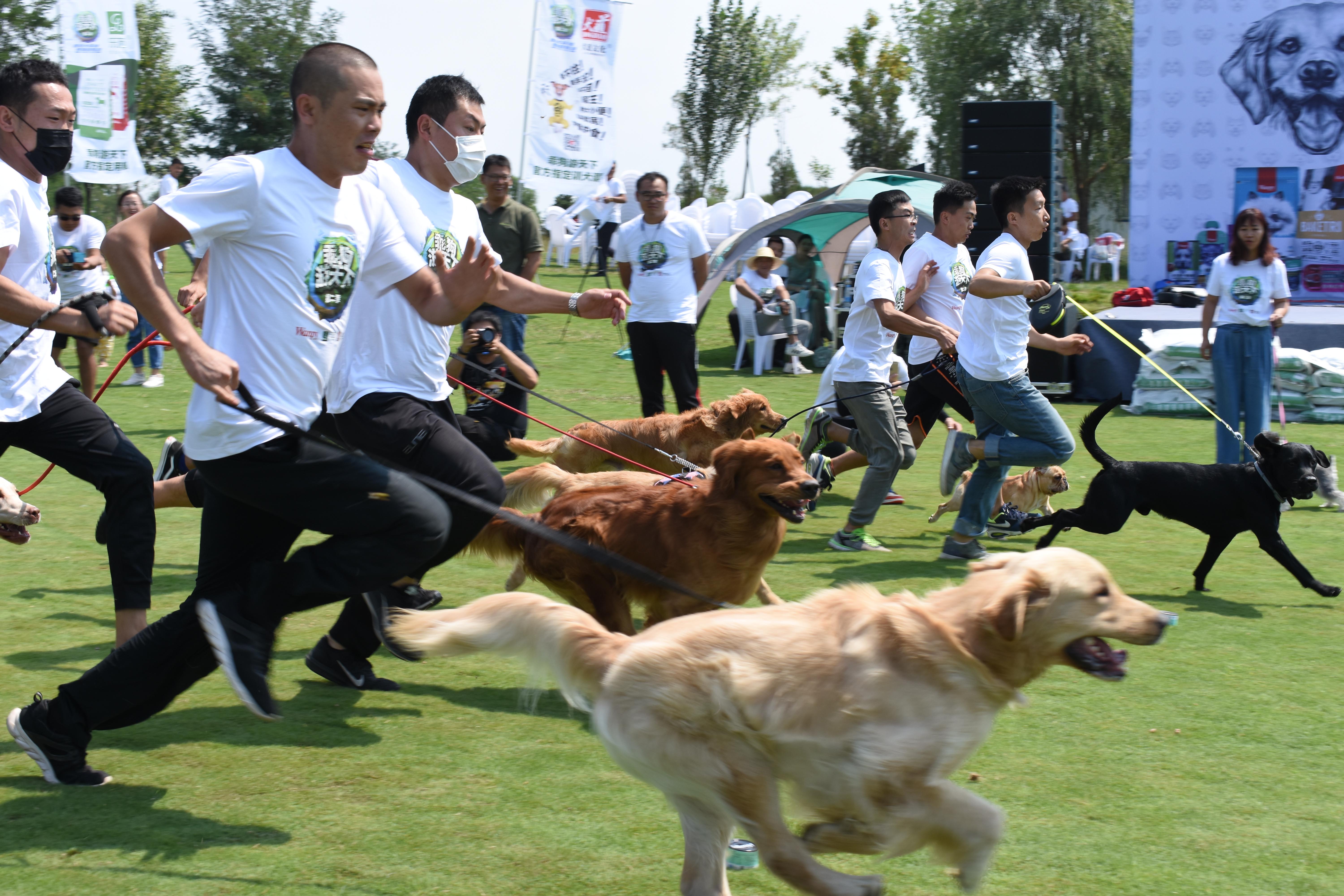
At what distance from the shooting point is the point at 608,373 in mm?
15922

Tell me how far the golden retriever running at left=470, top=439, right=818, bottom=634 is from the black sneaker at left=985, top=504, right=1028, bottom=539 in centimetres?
344

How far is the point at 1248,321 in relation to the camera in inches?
338

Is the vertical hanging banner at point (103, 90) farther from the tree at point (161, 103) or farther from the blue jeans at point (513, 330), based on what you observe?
the tree at point (161, 103)

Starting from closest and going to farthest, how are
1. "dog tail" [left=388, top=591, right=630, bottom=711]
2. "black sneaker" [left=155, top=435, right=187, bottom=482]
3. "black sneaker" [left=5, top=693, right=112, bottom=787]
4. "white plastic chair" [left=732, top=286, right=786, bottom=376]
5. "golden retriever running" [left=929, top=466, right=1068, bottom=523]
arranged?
"dog tail" [left=388, top=591, right=630, bottom=711], "black sneaker" [left=5, top=693, right=112, bottom=787], "black sneaker" [left=155, top=435, right=187, bottom=482], "golden retriever running" [left=929, top=466, right=1068, bottom=523], "white plastic chair" [left=732, top=286, right=786, bottom=376]

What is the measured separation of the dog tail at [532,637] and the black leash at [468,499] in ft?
1.14

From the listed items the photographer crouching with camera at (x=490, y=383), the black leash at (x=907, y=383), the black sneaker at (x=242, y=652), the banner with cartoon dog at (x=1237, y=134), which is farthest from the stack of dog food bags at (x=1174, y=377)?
the black sneaker at (x=242, y=652)

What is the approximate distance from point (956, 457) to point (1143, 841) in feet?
16.0

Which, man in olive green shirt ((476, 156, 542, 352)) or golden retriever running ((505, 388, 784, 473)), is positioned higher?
man in olive green shirt ((476, 156, 542, 352))

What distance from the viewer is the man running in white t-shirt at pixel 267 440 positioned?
3.18 meters

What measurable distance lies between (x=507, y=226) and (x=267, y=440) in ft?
20.5

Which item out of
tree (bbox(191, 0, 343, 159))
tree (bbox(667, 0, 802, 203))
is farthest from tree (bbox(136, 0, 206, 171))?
tree (bbox(667, 0, 802, 203))

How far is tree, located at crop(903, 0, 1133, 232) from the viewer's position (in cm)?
4338

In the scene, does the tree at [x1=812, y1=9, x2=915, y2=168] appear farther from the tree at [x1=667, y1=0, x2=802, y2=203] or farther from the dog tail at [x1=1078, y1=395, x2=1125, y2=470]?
the dog tail at [x1=1078, y1=395, x2=1125, y2=470]

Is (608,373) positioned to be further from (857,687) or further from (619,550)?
(857,687)
